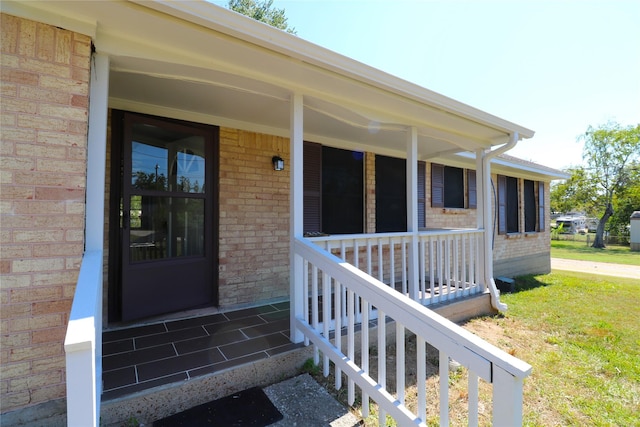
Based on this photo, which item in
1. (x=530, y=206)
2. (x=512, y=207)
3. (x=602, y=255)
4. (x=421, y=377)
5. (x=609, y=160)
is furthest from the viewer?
(x=609, y=160)

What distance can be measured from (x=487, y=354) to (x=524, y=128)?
3.80m

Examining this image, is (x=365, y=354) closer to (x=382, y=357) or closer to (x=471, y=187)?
(x=382, y=357)

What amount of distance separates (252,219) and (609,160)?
26891 millimetres

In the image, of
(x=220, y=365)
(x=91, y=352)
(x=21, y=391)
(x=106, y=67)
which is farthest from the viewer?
(x=220, y=365)

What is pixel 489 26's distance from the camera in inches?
194

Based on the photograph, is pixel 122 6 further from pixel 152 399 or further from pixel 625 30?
pixel 625 30

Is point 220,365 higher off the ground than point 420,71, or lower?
lower

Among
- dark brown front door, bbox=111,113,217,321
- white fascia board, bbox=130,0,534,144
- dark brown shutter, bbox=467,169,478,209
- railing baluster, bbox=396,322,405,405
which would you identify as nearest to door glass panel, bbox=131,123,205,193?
dark brown front door, bbox=111,113,217,321

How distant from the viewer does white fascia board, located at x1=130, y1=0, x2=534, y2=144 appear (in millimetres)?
1684

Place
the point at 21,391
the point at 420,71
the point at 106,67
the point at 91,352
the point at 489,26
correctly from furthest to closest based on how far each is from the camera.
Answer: the point at 420,71 → the point at 489,26 → the point at 106,67 → the point at 21,391 → the point at 91,352

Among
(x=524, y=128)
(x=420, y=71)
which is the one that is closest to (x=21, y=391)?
(x=524, y=128)

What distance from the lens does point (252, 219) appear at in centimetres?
372

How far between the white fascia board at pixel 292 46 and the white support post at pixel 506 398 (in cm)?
216

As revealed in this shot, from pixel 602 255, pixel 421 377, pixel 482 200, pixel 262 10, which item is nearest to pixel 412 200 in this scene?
pixel 482 200
